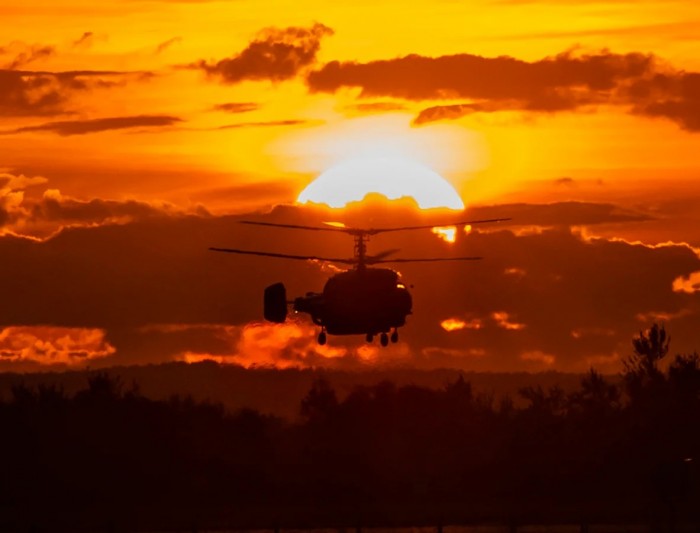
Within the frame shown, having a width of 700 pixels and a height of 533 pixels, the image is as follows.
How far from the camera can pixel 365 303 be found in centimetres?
9425

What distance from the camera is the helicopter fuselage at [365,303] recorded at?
3711 inches

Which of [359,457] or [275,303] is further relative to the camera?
[359,457]

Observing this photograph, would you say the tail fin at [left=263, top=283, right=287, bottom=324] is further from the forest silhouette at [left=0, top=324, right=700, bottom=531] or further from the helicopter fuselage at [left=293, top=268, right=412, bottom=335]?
the forest silhouette at [left=0, top=324, right=700, bottom=531]

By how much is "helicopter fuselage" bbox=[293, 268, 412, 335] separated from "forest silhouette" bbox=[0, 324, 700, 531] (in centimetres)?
1963

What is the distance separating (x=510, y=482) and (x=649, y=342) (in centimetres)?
1922

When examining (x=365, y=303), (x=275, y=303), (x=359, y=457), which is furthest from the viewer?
(x=359, y=457)

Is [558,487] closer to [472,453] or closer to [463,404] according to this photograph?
[472,453]

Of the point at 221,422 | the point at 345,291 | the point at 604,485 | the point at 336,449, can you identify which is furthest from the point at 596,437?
the point at 345,291

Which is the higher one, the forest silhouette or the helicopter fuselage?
the helicopter fuselage

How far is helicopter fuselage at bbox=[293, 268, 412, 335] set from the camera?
94.2 metres

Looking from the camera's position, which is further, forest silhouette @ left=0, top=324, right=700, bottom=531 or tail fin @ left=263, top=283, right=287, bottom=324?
forest silhouette @ left=0, top=324, right=700, bottom=531

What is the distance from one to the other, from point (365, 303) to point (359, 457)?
47.7 m

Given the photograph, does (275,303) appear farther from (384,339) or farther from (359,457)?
(359,457)

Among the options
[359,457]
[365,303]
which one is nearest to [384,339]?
[365,303]
